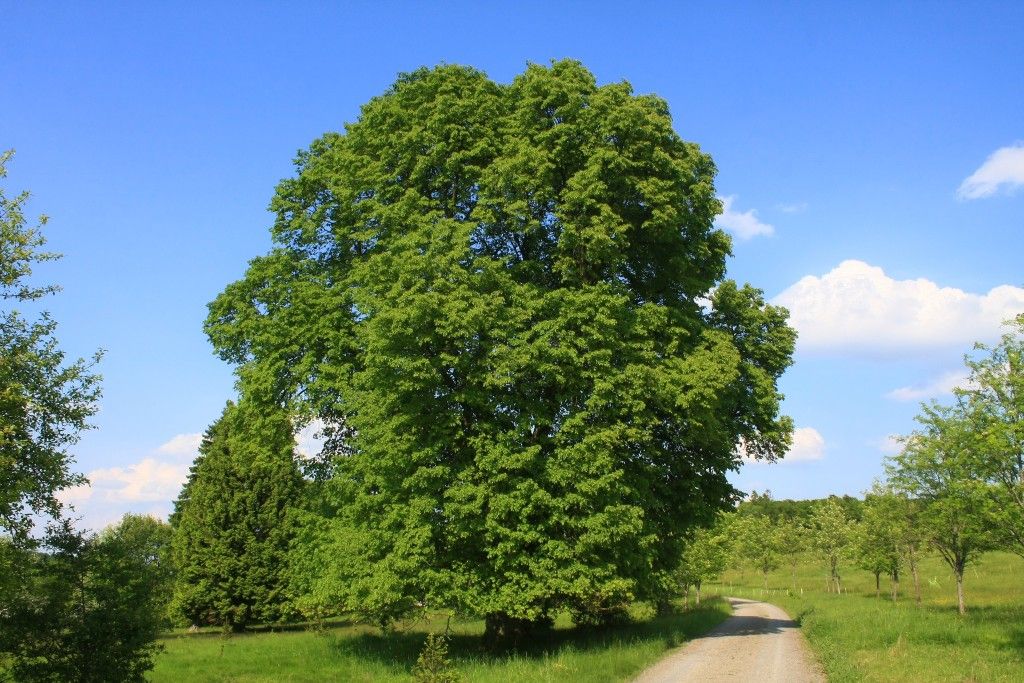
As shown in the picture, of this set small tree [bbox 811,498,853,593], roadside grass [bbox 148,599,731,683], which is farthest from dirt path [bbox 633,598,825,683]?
small tree [bbox 811,498,853,593]

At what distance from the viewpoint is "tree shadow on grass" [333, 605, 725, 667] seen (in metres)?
19.9

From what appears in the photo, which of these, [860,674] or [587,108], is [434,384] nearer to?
[587,108]

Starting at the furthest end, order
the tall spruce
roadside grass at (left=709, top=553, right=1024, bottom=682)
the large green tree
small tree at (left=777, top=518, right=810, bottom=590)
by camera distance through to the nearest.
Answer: small tree at (left=777, top=518, right=810, bottom=590)
the tall spruce
the large green tree
roadside grass at (left=709, top=553, right=1024, bottom=682)

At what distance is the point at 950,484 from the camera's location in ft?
79.2

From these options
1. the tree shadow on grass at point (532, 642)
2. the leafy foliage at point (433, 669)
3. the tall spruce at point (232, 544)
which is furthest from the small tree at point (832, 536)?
the leafy foliage at point (433, 669)

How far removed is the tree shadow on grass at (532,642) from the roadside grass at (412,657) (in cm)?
3

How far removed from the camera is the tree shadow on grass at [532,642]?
1989 cm

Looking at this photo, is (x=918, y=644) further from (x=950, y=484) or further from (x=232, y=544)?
(x=232, y=544)

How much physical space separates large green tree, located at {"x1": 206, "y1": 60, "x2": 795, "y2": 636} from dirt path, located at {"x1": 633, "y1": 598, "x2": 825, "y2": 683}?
2.18m

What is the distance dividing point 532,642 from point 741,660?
21.2ft

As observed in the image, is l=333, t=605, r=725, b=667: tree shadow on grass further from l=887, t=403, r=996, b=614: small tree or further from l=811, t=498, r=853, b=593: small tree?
l=811, t=498, r=853, b=593: small tree

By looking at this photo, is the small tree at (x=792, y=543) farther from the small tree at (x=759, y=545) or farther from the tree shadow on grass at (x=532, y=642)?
the tree shadow on grass at (x=532, y=642)

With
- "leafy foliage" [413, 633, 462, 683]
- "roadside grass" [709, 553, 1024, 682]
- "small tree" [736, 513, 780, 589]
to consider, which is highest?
"leafy foliage" [413, 633, 462, 683]

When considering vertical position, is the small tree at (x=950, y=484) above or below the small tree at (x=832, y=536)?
above
